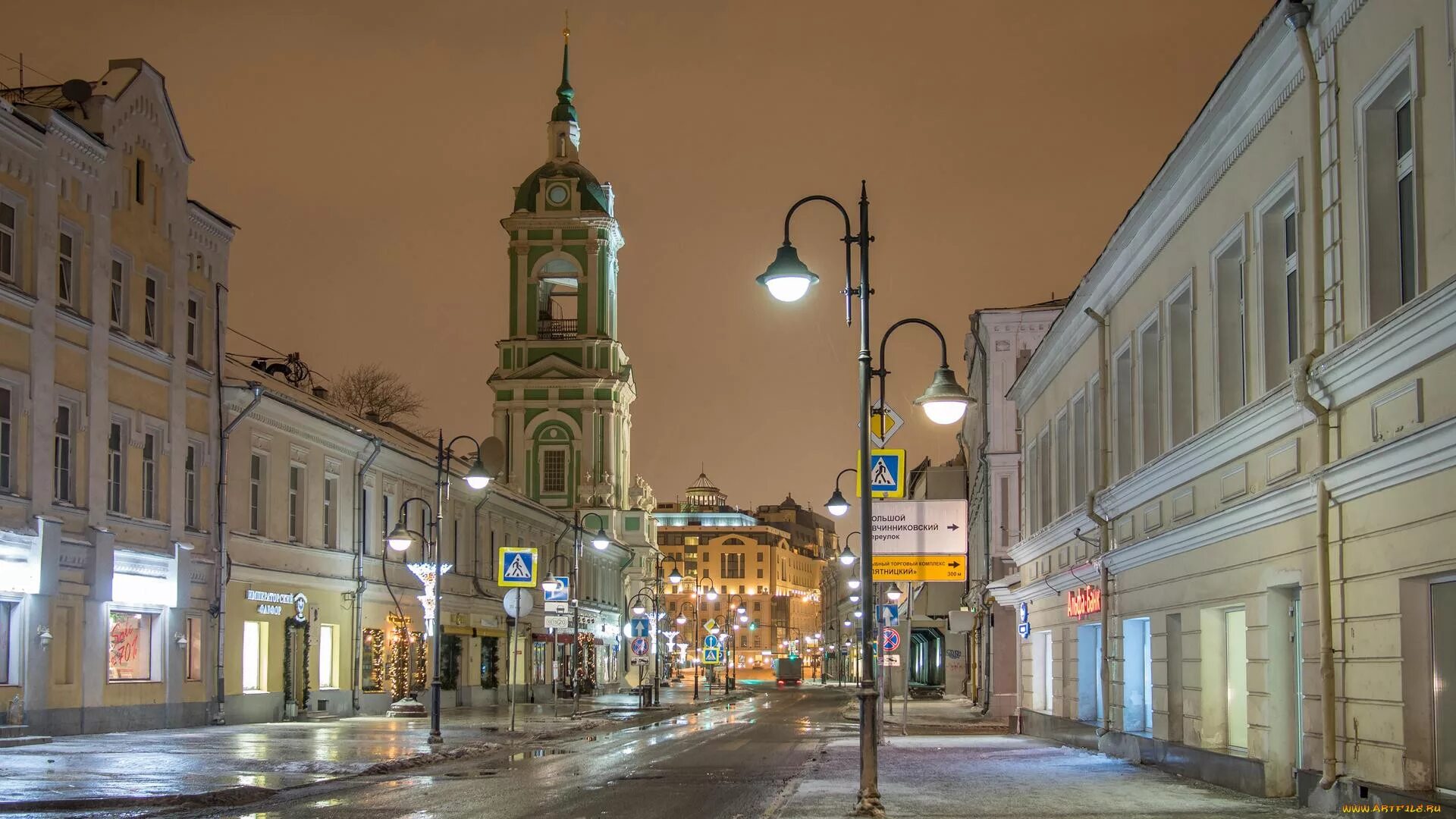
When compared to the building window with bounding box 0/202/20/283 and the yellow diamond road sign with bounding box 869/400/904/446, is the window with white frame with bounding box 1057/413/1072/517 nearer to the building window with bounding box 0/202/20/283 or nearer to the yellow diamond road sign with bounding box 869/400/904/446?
the yellow diamond road sign with bounding box 869/400/904/446

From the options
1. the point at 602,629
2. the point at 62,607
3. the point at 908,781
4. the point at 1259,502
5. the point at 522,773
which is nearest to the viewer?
the point at 1259,502

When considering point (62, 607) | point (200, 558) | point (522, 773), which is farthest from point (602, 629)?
point (522, 773)

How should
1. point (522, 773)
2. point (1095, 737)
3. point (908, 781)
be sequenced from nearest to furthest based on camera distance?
point (908, 781) < point (522, 773) < point (1095, 737)

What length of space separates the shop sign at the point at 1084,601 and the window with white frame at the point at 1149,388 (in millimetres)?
3807

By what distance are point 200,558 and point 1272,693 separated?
86.7 ft

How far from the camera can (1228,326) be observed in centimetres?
1820

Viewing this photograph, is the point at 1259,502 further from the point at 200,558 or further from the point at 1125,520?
the point at 200,558

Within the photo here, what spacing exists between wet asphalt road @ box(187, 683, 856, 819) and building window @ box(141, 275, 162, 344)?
12341mm

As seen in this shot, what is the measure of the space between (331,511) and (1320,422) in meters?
34.4

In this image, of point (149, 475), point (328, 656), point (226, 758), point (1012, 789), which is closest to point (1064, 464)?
point (1012, 789)

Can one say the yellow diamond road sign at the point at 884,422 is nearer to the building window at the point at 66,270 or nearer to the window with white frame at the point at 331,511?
the building window at the point at 66,270

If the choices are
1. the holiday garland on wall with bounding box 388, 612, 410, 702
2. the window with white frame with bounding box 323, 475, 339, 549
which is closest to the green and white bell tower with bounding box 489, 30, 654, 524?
the holiday garland on wall with bounding box 388, 612, 410, 702

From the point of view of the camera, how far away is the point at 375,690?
4606cm

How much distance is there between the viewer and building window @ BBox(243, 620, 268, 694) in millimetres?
38312
